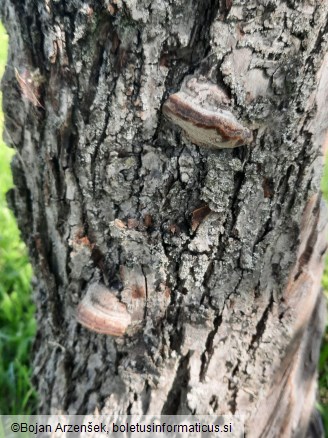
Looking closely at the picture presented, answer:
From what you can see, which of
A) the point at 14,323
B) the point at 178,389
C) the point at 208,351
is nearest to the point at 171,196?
the point at 208,351

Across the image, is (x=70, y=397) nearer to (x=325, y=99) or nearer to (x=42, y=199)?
(x=42, y=199)

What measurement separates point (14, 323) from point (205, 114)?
1832 millimetres

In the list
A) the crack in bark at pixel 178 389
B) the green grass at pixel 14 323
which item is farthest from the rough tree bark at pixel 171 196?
the green grass at pixel 14 323

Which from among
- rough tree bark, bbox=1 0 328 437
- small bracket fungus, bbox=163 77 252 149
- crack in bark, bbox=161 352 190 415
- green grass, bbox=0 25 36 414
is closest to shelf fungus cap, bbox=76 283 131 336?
rough tree bark, bbox=1 0 328 437

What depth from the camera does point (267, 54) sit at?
979 mm

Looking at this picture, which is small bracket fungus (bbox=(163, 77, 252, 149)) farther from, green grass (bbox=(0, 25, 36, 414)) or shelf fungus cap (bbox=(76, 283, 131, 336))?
green grass (bbox=(0, 25, 36, 414))

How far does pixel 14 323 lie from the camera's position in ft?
7.69

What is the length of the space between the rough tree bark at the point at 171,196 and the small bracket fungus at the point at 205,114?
33 millimetres

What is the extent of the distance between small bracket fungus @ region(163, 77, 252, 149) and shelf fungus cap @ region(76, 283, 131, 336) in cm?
55

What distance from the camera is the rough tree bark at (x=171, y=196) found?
3.22 ft

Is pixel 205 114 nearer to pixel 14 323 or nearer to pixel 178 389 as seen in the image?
pixel 178 389

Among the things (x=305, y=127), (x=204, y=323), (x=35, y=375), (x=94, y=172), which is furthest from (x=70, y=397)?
(x=305, y=127)

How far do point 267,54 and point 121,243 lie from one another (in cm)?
61

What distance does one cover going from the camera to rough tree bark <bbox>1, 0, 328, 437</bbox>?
3.22 feet
